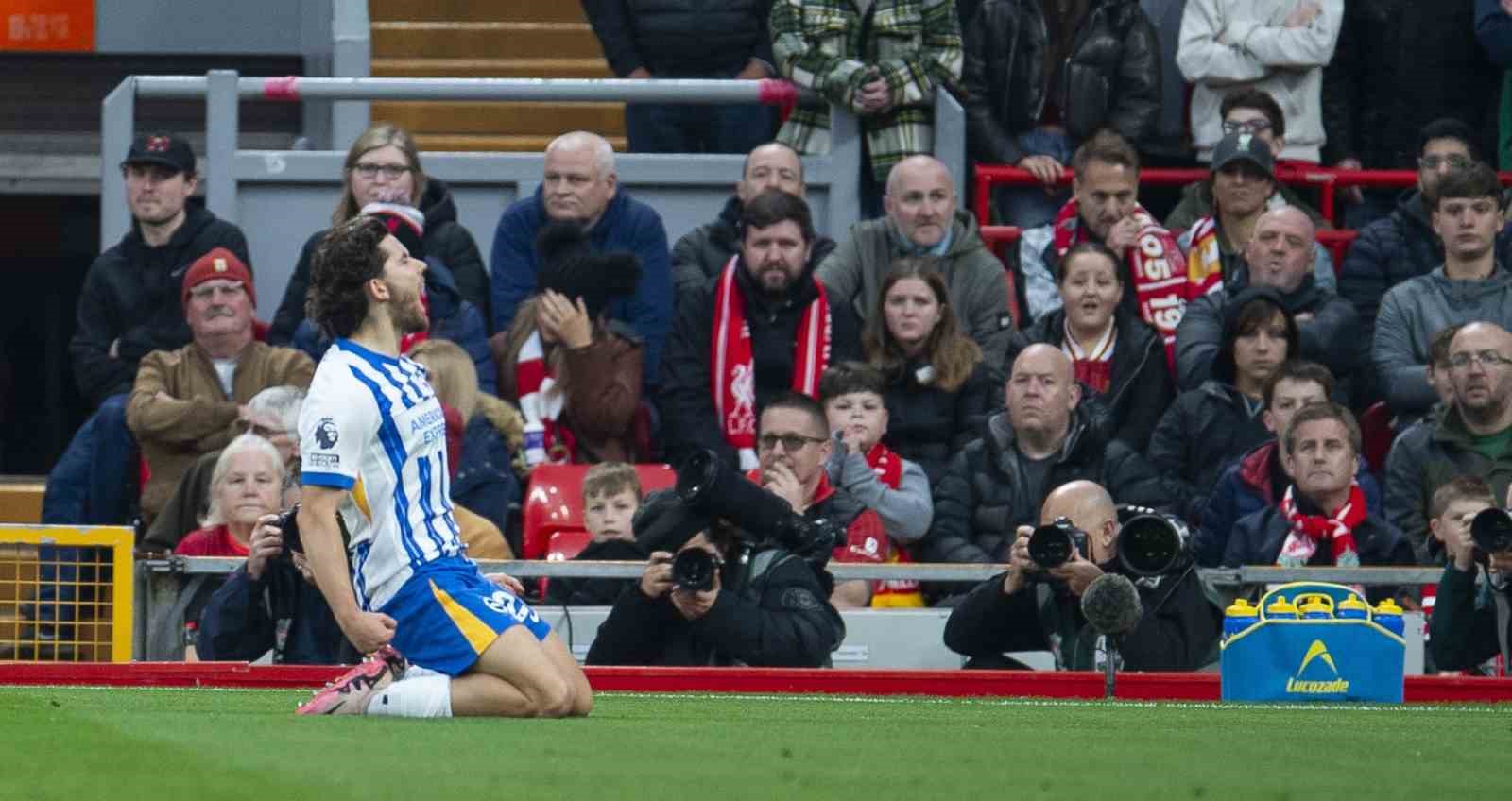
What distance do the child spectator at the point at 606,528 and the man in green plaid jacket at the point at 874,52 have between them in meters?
3.30

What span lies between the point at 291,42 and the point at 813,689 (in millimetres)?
9098

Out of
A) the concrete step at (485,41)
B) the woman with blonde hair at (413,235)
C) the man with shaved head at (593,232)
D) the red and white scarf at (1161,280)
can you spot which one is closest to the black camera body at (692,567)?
the woman with blonde hair at (413,235)

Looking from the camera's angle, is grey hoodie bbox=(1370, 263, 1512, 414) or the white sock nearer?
the white sock

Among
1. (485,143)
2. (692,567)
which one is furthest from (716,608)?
(485,143)

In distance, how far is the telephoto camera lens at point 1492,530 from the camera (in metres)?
9.71

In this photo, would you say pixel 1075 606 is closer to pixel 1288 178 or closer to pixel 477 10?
pixel 1288 178

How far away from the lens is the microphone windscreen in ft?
29.9

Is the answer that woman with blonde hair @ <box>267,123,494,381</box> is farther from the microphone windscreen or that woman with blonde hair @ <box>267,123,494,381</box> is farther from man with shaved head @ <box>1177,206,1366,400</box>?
the microphone windscreen

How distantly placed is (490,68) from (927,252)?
4461mm

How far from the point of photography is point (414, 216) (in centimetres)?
1241

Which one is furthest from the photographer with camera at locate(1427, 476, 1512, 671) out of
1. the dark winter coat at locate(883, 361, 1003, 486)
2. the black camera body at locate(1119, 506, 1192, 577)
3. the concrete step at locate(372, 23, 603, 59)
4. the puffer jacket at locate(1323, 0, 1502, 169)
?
the concrete step at locate(372, 23, 603, 59)

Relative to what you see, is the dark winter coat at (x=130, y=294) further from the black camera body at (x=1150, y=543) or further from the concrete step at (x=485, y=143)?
the black camera body at (x=1150, y=543)

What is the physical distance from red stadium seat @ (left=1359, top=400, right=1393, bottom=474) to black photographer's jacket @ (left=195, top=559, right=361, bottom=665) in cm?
486

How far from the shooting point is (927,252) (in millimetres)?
12820
